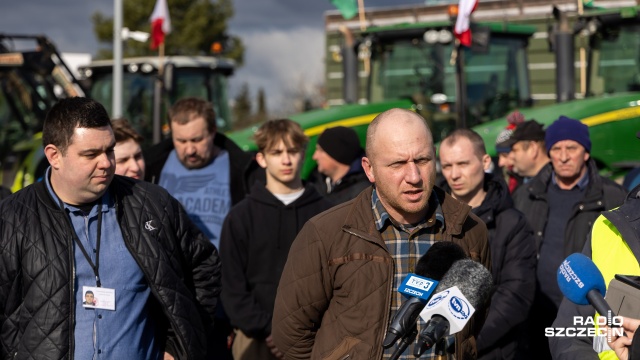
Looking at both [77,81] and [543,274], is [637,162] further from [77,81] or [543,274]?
[77,81]

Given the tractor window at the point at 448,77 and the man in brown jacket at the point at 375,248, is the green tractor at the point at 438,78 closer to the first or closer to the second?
the tractor window at the point at 448,77

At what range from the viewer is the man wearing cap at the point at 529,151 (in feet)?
24.5

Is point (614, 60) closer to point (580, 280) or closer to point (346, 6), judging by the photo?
point (346, 6)

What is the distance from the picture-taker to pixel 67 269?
423 cm

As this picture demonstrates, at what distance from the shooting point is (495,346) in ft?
17.7

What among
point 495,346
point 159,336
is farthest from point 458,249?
point 495,346

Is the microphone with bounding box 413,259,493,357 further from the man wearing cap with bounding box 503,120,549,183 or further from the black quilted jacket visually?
the man wearing cap with bounding box 503,120,549,183

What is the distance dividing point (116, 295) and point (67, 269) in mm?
240

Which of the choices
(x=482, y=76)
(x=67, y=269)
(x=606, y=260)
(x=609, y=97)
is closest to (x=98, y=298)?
(x=67, y=269)

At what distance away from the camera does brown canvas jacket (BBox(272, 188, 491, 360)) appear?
3643 mm

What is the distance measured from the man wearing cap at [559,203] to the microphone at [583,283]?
10.5ft

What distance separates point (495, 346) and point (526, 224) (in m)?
0.74

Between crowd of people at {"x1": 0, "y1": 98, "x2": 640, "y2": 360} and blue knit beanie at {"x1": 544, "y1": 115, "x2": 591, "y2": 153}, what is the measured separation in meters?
0.01

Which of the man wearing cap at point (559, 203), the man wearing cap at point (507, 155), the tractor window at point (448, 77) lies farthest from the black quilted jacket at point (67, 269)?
the tractor window at point (448, 77)
